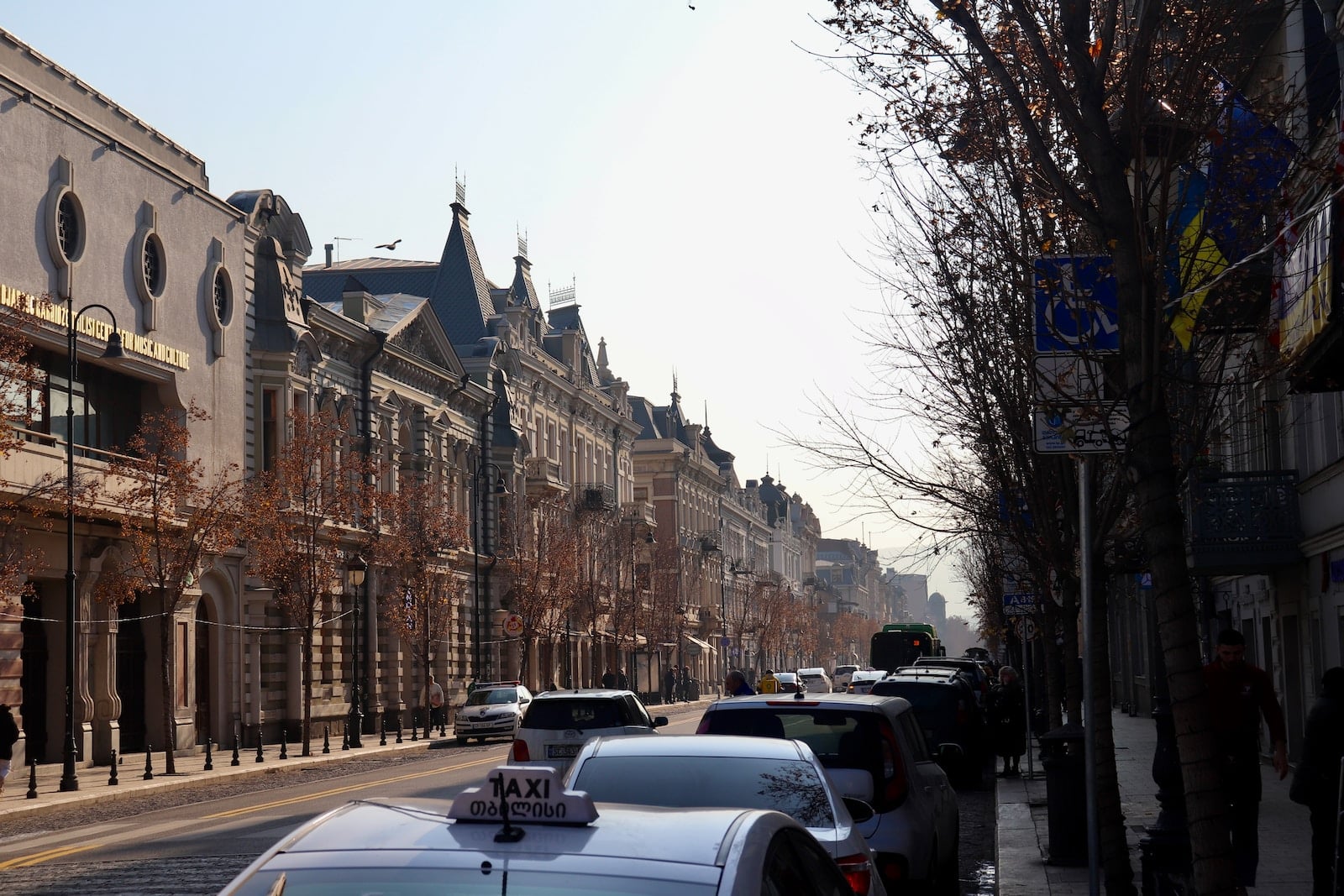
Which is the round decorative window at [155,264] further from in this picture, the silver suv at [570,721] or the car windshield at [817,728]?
the car windshield at [817,728]

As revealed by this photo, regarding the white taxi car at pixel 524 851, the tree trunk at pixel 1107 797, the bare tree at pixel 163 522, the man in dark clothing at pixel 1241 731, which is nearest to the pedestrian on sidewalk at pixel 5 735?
the bare tree at pixel 163 522

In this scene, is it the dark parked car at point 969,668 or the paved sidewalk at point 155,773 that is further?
the dark parked car at point 969,668

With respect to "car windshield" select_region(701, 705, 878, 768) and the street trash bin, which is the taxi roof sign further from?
the street trash bin

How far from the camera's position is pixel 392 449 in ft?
174

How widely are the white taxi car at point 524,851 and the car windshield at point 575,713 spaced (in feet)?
57.5

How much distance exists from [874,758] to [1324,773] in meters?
2.96

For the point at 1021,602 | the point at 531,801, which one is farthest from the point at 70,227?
the point at 531,801

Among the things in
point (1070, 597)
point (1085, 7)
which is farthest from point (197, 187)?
point (1085, 7)

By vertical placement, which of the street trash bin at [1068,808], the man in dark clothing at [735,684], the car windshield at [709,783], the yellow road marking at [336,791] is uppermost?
the car windshield at [709,783]

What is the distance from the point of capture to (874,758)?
1066 cm

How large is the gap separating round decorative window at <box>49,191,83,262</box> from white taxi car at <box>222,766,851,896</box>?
106 ft

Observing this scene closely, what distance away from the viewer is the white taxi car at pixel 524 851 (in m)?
3.77

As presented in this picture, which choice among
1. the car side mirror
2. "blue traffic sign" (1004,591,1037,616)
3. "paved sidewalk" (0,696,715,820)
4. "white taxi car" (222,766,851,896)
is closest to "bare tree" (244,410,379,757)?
"paved sidewalk" (0,696,715,820)

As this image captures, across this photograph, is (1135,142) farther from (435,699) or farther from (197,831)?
(435,699)
